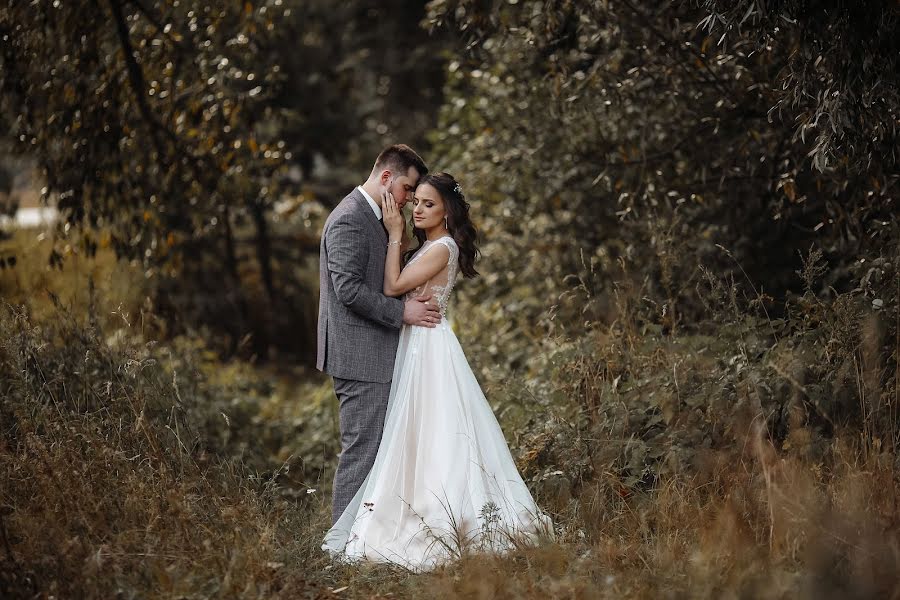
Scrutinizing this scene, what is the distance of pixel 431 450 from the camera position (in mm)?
4676

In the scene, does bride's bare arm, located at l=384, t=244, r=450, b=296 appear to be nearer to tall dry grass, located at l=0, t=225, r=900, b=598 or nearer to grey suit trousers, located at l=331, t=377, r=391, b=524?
grey suit trousers, located at l=331, t=377, r=391, b=524

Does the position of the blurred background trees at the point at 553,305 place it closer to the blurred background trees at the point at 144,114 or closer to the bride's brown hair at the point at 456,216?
the blurred background trees at the point at 144,114

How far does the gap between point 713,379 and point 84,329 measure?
385 cm

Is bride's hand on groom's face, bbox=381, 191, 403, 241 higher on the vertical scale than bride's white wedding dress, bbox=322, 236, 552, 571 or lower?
higher

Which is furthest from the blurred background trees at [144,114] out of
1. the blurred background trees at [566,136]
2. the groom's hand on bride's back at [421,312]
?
the groom's hand on bride's back at [421,312]

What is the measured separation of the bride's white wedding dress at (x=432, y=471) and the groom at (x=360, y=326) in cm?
8

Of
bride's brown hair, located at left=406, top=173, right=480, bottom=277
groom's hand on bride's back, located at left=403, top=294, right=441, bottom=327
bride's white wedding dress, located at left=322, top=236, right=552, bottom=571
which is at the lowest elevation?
bride's white wedding dress, located at left=322, top=236, right=552, bottom=571

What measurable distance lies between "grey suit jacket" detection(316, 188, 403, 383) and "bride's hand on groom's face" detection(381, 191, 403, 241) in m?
0.06

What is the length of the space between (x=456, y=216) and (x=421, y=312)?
568 millimetres

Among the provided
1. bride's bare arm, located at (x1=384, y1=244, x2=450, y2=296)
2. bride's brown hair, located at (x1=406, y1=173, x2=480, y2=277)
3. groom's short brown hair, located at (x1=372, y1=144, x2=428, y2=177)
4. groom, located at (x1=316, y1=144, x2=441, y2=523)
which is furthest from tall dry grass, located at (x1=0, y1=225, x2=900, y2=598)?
groom's short brown hair, located at (x1=372, y1=144, x2=428, y2=177)

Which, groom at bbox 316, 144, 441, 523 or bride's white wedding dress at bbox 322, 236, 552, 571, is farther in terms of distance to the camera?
groom at bbox 316, 144, 441, 523

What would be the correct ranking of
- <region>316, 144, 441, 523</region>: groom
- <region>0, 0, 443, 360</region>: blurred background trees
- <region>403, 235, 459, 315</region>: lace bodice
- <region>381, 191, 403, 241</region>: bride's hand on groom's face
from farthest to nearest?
<region>0, 0, 443, 360</region>: blurred background trees
<region>403, 235, 459, 315</region>: lace bodice
<region>381, 191, 403, 241</region>: bride's hand on groom's face
<region>316, 144, 441, 523</region>: groom

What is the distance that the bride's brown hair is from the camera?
16.0 ft

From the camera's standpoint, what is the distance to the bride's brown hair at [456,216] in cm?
487
